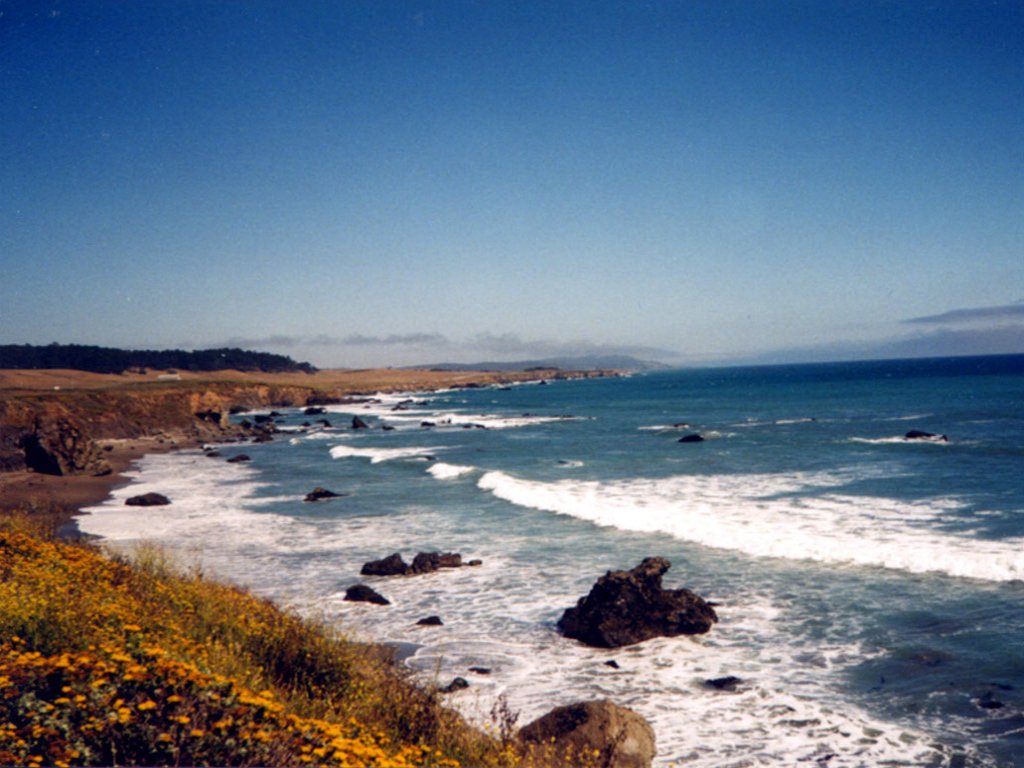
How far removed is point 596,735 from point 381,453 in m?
40.7

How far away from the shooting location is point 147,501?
97.0ft

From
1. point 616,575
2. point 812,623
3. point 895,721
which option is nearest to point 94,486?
point 616,575

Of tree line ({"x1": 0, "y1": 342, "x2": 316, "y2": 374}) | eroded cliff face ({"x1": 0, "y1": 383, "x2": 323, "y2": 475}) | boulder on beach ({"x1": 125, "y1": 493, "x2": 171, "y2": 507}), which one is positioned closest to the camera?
boulder on beach ({"x1": 125, "y1": 493, "x2": 171, "y2": 507})

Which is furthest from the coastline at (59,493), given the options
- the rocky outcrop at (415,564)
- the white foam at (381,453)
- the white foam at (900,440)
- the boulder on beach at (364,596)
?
the white foam at (900,440)

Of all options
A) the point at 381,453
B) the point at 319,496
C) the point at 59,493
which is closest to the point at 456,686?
the point at 319,496

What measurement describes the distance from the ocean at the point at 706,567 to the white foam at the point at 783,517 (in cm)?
11

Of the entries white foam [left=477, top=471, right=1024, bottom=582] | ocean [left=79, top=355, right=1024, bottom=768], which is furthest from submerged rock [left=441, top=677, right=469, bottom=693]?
white foam [left=477, top=471, right=1024, bottom=582]

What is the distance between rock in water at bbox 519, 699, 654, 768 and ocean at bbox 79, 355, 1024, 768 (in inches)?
24.8

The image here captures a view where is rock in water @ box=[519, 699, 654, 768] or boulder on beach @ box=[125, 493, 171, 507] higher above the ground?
rock in water @ box=[519, 699, 654, 768]

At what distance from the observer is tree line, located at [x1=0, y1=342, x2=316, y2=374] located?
118m

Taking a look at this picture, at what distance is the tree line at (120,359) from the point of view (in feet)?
388

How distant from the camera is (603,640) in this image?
1385 centimetres

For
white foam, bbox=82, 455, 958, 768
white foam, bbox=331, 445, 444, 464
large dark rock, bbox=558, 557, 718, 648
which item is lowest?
white foam, bbox=331, 445, 444, 464

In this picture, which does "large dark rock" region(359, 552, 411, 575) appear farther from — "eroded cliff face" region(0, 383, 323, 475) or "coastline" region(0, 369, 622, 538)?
"eroded cliff face" region(0, 383, 323, 475)
